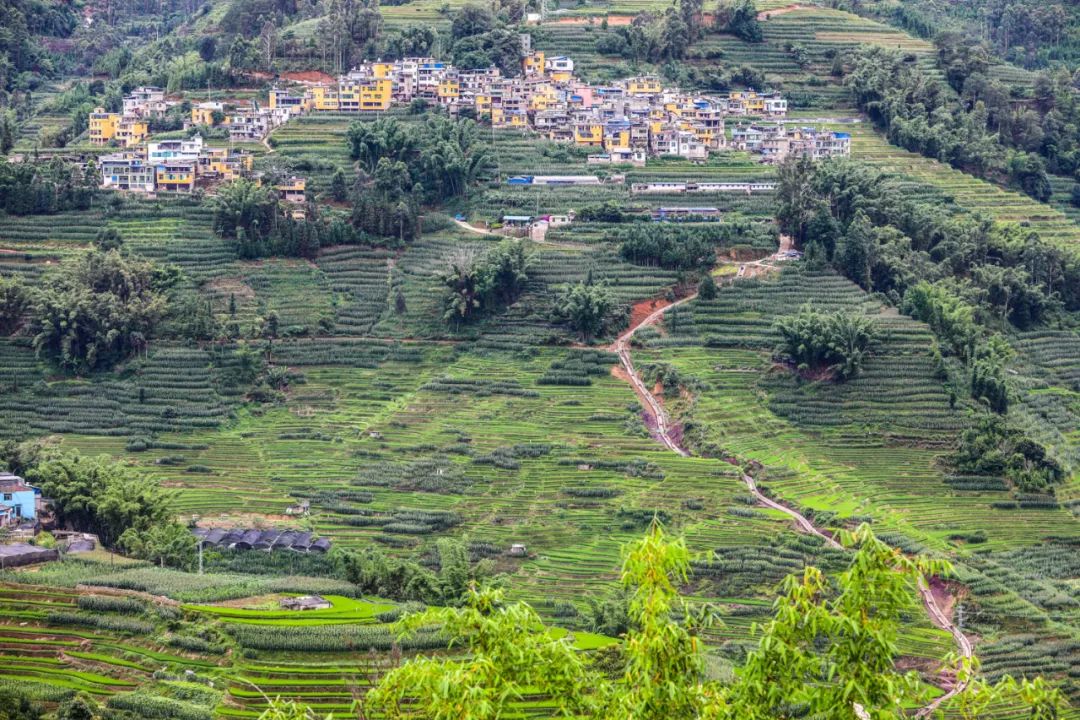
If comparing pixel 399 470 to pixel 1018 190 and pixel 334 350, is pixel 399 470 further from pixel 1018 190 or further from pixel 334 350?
pixel 1018 190

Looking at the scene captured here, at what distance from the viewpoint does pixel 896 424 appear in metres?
34.2

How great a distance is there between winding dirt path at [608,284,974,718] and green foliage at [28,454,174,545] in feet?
38.9

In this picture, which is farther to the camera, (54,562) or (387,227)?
(387,227)

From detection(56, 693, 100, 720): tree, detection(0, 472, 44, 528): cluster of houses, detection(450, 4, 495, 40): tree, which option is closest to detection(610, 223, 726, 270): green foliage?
detection(450, 4, 495, 40): tree

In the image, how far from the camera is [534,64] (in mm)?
53625

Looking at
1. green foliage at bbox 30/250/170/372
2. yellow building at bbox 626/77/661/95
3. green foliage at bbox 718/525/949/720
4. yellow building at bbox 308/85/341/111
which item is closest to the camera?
green foliage at bbox 718/525/949/720

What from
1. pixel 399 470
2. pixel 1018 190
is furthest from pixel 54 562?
pixel 1018 190

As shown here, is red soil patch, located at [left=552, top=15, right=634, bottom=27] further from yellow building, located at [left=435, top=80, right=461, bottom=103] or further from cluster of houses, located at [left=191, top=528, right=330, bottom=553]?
cluster of houses, located at [left=191, top=528, right=330, bottom=553]

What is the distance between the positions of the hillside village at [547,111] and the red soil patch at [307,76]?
950mm

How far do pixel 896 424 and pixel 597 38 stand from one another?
27.1 meters

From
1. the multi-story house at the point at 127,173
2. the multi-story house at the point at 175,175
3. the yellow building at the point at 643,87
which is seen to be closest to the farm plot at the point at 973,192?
the yellow building at the point at 643,87

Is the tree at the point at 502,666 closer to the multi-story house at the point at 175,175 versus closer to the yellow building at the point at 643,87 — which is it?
the multi-story house at the point at 175,175

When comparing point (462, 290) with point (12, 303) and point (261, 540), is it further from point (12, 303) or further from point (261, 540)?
point (12, 303)

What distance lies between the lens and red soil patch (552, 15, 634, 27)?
5825 centimetres
